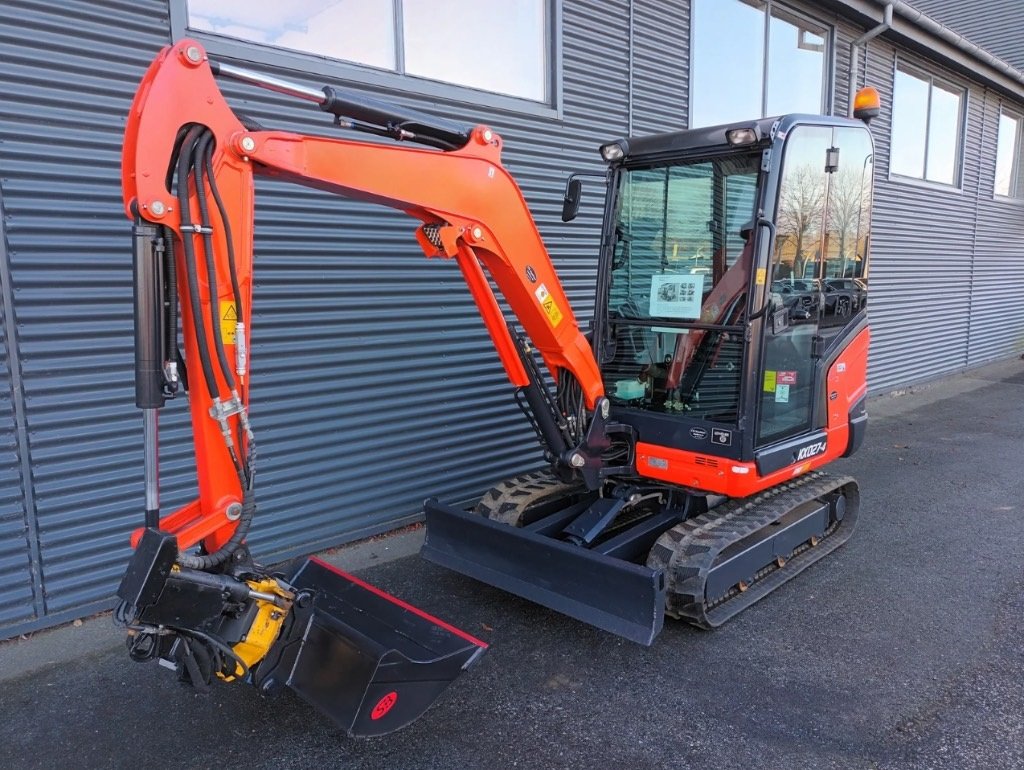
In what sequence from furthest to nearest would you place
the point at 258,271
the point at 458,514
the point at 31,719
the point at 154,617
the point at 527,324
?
1. the point at 258,271
2. the point at 458,514
3. the point at 527,324
4. the point at 31,719
5. the point at 154,617

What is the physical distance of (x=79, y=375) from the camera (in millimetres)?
3943

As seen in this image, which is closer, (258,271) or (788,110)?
(258,271)

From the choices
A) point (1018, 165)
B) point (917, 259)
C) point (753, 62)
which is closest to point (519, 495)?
point (753, 62)

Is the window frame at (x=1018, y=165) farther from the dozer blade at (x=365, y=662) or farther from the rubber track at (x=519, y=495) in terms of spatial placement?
the dozer blade at (x=365, y=662)

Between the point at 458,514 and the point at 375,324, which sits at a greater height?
the point at 375,324

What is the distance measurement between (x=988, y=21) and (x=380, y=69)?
17.1 m

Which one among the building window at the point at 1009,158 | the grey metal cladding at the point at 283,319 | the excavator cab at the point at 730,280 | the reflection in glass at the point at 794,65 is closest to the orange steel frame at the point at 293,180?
the excavator cab at the point at 730,280

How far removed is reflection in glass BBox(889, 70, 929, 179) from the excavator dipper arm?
31.4 feet

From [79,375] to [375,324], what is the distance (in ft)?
6.17

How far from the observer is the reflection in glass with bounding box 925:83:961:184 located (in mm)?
11445

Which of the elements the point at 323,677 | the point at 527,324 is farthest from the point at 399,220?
the point at 323,677

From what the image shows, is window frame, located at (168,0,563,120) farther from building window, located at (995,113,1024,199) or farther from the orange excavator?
building window, located at (995,113,1024,199)

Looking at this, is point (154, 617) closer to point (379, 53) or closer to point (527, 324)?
point (527, 324)

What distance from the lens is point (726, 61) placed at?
8078 millimetres
